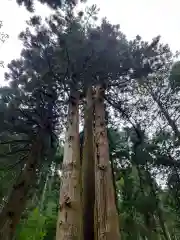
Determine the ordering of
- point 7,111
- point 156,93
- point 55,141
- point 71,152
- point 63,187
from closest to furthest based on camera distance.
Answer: point 63,187, point 71,152, point 7,111, point 55,141, point 156,93

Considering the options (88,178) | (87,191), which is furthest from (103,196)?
(88,178)

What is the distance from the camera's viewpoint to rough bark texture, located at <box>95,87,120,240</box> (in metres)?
2.68

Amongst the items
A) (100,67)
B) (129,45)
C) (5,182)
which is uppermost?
(129,45)

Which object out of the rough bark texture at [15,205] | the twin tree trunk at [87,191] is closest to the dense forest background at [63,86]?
the rough bark texture at [15,205]

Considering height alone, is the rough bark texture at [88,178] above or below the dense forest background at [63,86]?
below

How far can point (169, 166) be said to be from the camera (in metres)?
9.73

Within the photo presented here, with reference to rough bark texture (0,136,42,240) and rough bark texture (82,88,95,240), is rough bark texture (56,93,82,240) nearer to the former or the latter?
rough bark texture (82,88,95,240)

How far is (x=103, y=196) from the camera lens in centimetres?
317

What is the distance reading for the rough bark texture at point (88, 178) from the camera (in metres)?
3.24

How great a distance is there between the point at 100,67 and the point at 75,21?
173 cm

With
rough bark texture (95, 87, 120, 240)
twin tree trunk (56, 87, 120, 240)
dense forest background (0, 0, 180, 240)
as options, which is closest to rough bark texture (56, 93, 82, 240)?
twin tree trunk (56, 87, 120, 240)

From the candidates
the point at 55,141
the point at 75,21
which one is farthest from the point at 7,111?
the point at 75,21

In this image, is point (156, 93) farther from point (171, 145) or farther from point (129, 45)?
point (129, 45)

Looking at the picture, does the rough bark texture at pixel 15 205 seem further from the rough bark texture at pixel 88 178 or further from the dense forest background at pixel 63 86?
the rough bark texture at pixel 88 178
